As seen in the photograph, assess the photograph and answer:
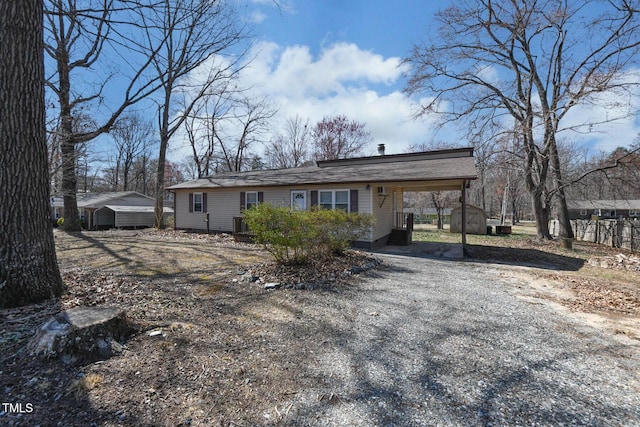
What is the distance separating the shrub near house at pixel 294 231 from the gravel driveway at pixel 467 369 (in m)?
1.86

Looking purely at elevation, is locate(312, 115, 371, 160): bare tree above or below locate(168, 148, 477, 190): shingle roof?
above

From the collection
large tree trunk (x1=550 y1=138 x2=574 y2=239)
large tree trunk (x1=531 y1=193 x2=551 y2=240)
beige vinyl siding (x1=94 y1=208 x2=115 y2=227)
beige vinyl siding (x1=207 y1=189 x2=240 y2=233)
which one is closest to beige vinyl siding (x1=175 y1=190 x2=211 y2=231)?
beige vinyl siding (x1=207 y1=189 x2=240 y2=233)

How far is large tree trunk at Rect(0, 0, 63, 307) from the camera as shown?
11.3 feet

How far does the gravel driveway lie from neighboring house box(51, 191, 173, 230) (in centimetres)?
2333

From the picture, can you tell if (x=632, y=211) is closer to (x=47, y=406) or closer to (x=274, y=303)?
(x=274, y=303)

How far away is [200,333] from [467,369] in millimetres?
2868

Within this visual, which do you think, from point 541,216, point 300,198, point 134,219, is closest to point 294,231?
point 300,198

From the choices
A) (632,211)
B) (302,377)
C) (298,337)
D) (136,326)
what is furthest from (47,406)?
(632,211)

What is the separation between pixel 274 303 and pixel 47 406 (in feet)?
9.00

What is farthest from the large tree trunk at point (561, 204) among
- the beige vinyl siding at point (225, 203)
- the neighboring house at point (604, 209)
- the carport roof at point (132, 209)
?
the neighboring house at point (604, 209)

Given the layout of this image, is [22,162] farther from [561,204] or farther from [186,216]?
[561,204]

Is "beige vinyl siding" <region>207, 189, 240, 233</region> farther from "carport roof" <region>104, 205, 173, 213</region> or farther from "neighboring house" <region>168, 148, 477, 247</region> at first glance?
"carport roof" <region>104, 205, 173, 213</region>

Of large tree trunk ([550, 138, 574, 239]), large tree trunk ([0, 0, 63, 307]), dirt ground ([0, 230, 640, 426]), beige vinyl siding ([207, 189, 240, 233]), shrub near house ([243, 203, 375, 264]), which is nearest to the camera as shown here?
dirt ground ([0, 230, 640, 426])

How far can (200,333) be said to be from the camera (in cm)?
324
